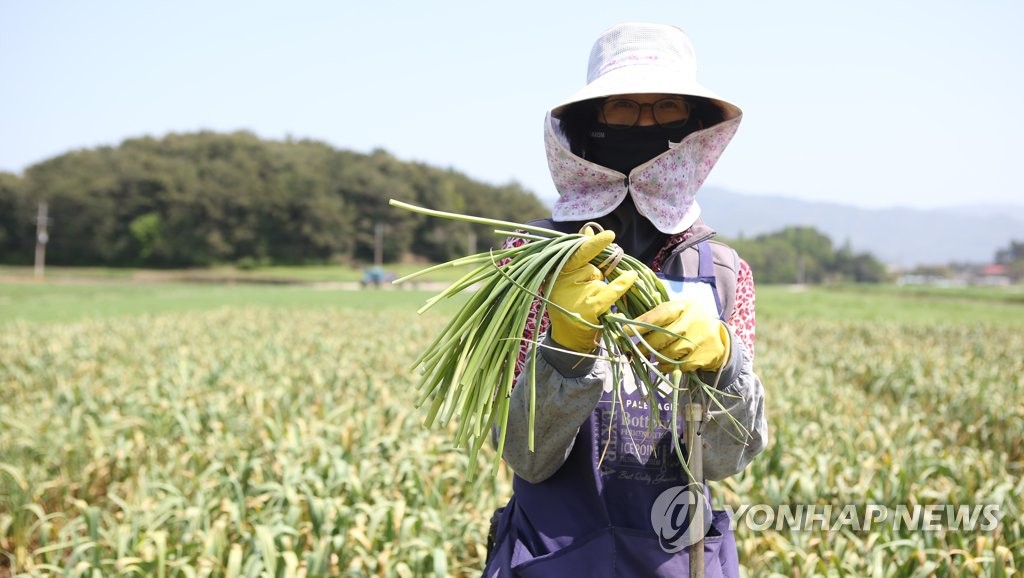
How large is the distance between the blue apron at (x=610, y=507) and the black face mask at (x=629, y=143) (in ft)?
1.23

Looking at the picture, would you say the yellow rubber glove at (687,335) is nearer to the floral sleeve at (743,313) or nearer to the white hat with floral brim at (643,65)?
the floral sleeve at (743,313)

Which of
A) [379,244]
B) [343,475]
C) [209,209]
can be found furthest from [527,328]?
[209,209]

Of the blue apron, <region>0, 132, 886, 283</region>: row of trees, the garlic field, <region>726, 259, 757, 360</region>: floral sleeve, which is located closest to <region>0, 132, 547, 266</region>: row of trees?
<region>0, 132, 886, 283</region>: row of trees

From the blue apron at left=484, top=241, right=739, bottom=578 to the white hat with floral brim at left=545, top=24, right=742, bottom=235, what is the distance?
0.72 feet

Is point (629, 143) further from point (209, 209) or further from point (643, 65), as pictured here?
point (209, 209)

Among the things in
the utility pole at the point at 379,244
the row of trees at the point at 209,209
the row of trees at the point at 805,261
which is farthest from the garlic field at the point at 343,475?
Answer: the row of trees at the point at 805,261

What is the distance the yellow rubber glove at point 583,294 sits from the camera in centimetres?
170

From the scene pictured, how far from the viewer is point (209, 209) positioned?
237 feet

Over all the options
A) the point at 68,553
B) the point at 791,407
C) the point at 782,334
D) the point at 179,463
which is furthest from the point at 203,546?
the point at 782,334

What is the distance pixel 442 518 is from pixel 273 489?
3.03ft

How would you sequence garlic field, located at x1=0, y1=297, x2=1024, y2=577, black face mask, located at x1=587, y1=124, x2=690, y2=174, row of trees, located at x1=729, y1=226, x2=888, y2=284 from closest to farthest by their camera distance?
black face mask, located at x1=587, y1=124, x2=690, y2=174 < garlic field, located at x1=0, y1=297, x2=1024, y2=577 < row of trees, located at x1=729, y1=226, x2=888, y2=284

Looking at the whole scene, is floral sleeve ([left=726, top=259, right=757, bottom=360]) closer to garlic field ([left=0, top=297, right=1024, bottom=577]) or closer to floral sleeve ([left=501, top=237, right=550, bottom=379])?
floral sleeve ([left=501, top=237, right=550, bottom=379])

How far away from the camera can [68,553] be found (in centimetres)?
403

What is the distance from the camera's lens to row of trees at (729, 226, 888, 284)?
365ft
